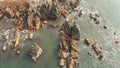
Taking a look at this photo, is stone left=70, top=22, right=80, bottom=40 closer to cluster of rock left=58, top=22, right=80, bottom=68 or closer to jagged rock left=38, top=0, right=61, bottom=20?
cluster of rock left=58, top=22, right=80, bottom=68

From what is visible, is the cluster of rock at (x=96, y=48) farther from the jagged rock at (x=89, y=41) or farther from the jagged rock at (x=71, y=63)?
the jagged rock at (x=71, y=63)

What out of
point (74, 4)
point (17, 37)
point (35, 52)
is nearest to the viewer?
point (35, 52)

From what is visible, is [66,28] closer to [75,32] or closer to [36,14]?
[75,32]

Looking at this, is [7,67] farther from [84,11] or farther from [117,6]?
[117,6]

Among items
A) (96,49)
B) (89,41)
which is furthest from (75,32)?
(96,49)

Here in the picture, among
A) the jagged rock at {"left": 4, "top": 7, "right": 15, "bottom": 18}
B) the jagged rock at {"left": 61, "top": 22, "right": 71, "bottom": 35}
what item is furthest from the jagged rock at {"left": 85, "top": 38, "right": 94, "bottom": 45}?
the jagged rock at {"left": 4, "top": 7, "right": 15, "bottom": 18}

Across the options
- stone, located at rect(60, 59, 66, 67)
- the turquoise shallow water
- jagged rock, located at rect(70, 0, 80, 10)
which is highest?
jagged rock, located at rect(70, 0, 80, 10)

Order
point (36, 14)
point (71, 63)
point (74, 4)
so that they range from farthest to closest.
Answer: point (74, 4) → point (36, 14) → point (71, 63)
